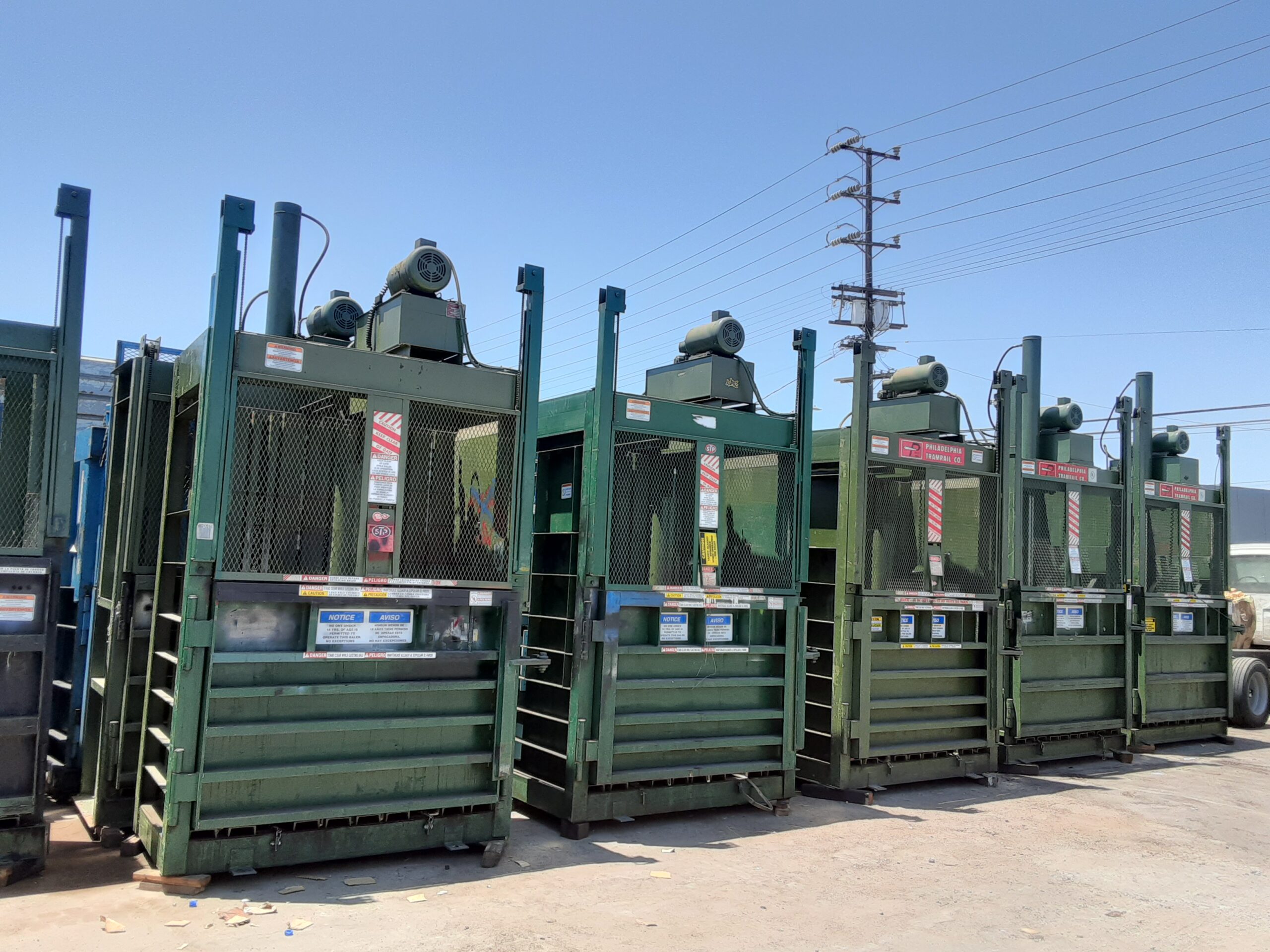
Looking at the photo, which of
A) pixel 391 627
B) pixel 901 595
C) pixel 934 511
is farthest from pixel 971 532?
pixel 391 627

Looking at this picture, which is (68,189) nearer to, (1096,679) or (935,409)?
(935,409)

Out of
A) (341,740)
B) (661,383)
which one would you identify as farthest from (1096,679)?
(341,740)

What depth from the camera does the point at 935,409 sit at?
8.92m

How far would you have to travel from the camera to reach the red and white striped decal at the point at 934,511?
28.2 ft

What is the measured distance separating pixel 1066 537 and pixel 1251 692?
5.53m

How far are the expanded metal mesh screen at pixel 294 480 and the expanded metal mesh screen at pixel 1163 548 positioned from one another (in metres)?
9.06

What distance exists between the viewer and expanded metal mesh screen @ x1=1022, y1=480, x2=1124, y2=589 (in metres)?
9.72

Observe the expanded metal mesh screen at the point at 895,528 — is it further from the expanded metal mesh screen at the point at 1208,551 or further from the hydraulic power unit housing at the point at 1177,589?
the expanded metal mesh screen at the point at 1208,551

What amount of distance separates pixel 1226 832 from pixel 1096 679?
2.76 metres

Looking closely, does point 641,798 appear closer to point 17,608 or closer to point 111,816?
point 111,816

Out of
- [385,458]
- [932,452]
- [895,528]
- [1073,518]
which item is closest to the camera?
[385,458]

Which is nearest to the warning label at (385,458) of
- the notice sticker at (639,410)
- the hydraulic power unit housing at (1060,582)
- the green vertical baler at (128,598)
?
the green vertical baler at (128,598)

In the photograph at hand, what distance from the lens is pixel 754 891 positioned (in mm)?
5559

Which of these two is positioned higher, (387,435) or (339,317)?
(339,317)
